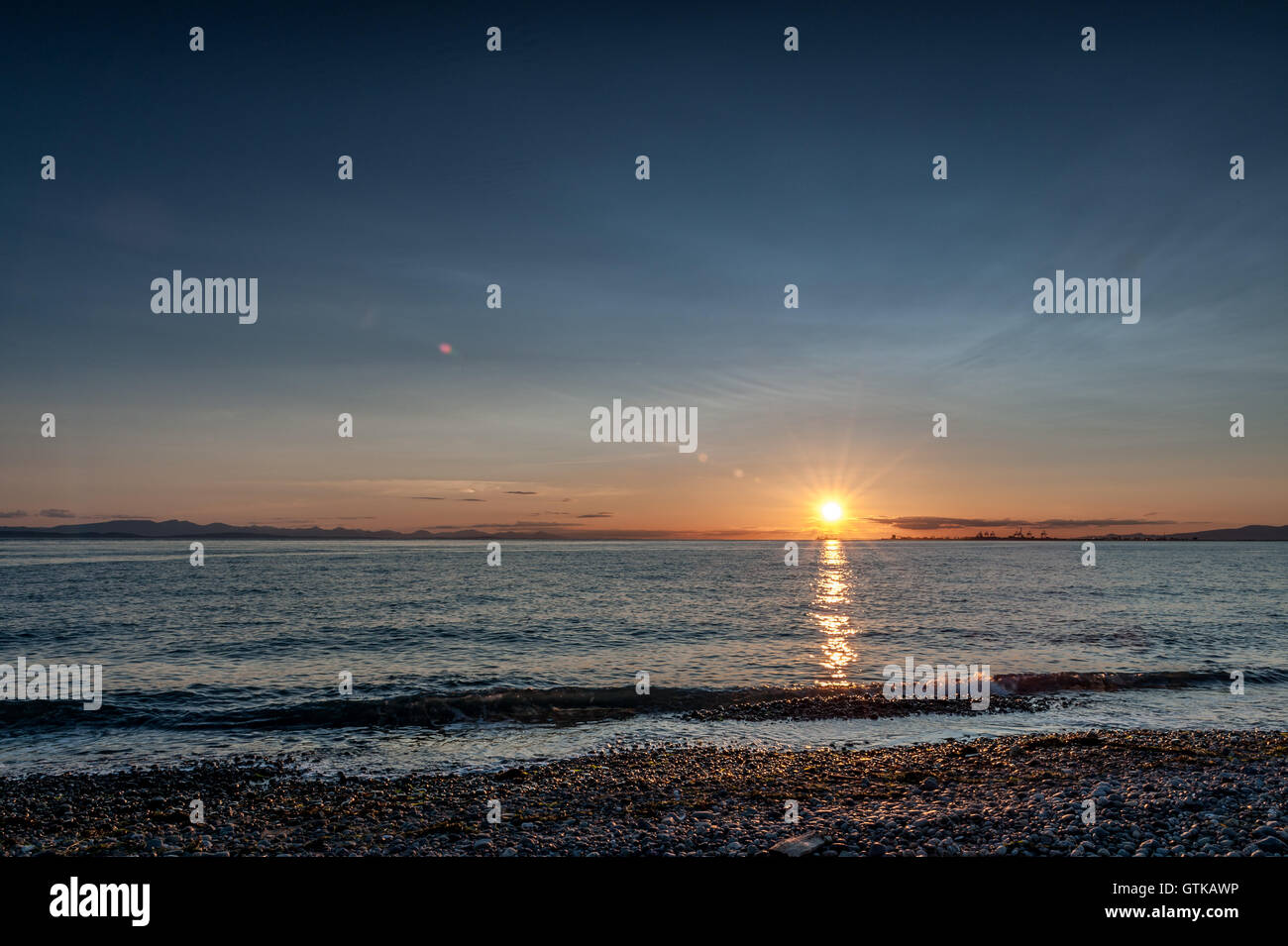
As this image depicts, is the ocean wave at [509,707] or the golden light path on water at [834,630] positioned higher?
the ocean wave at [509,707]

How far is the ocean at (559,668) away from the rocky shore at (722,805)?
2.46 meters

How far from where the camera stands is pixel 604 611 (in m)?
54.6

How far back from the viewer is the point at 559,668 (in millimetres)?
31438

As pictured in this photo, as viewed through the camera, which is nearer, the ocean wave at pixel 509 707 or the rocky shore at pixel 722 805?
the rocky shore at pixel 722 805

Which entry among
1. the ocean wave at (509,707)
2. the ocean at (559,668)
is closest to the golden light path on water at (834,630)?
the ocean at (559,668)

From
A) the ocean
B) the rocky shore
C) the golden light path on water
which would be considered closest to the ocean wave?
the ocean

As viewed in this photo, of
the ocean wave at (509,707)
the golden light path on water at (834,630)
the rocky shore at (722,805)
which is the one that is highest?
the rocky shore at (722,805)

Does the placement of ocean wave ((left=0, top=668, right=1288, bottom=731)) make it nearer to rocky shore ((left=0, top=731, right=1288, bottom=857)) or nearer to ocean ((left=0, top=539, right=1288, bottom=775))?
ocean ((left=0, top=539, right=1288, bottom=775))

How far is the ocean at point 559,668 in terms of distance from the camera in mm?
20453

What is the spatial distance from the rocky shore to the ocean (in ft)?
8.07

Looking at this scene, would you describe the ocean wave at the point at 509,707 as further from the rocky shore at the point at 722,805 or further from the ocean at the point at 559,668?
the rocky shore at the point at 722,805

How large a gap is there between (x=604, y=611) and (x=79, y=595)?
47.9 metres

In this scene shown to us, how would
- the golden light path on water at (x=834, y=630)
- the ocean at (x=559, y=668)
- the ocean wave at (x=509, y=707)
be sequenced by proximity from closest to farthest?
1. the ocean at (x=559, y=668)
2. the ocean wave at (x=509, y=707)
3. the golden light path on water at (x=834, y=630)
